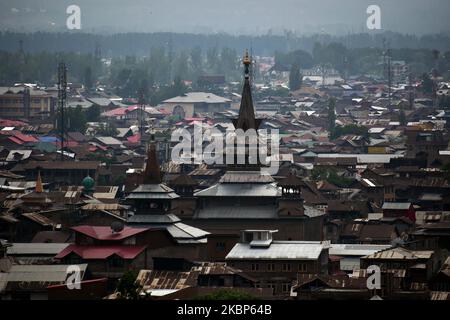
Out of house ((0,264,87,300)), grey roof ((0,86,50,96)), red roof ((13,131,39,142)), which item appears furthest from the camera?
grey roof ((0,86,50,96))

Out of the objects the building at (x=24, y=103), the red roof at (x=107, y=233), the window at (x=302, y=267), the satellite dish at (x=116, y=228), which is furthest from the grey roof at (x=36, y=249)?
the building at (x=24, y=103)

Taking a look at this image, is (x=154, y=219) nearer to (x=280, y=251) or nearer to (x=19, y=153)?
(x=280, y=251)

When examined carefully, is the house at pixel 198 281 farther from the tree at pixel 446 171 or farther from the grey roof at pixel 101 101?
the grey roof at pixel 101 101

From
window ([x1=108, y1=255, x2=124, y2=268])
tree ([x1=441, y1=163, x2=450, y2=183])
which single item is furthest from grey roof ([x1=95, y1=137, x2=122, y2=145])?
window ([x1=108, y1=255, x2=124, y2=268])

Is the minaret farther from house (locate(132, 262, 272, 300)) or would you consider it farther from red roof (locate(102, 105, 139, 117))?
red roof (locate(102, 105, 139, 117))

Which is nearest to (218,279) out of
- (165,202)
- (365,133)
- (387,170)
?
(165,202)

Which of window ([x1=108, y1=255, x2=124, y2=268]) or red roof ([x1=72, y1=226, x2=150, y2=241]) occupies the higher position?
red roof ([x1=72, y1=226, x2=150, y2=241])

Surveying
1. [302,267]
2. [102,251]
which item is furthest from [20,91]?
[102,251]
